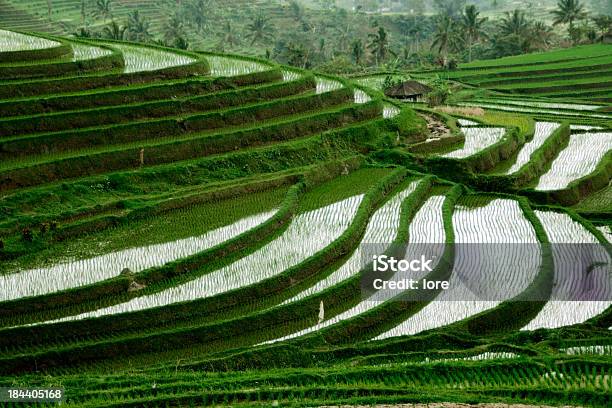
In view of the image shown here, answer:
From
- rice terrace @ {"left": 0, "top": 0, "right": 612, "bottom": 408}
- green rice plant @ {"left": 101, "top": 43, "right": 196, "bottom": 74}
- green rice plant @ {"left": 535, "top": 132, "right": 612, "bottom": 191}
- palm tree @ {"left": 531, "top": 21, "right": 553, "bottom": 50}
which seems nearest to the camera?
rice terrace @ {"left": 0, "top": 0, "right": 612, "bottom": 408}

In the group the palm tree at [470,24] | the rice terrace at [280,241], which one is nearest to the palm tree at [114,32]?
the rice terrace at [280,241]

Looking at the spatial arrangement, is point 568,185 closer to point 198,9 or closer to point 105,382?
point 105,382

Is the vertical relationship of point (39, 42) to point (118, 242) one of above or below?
above

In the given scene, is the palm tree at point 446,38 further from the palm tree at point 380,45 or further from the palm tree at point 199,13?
the palm tree at point 199,13

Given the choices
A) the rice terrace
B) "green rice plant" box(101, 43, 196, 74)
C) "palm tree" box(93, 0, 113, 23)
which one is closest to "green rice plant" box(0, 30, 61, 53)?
the rice terrace

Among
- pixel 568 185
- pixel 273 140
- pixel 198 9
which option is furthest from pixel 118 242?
pixel 198 9

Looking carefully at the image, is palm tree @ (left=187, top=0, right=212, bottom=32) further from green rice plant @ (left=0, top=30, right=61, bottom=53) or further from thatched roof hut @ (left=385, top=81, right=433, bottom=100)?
green rice plant @ (left=0, top=30, right=61, bottom=53)
